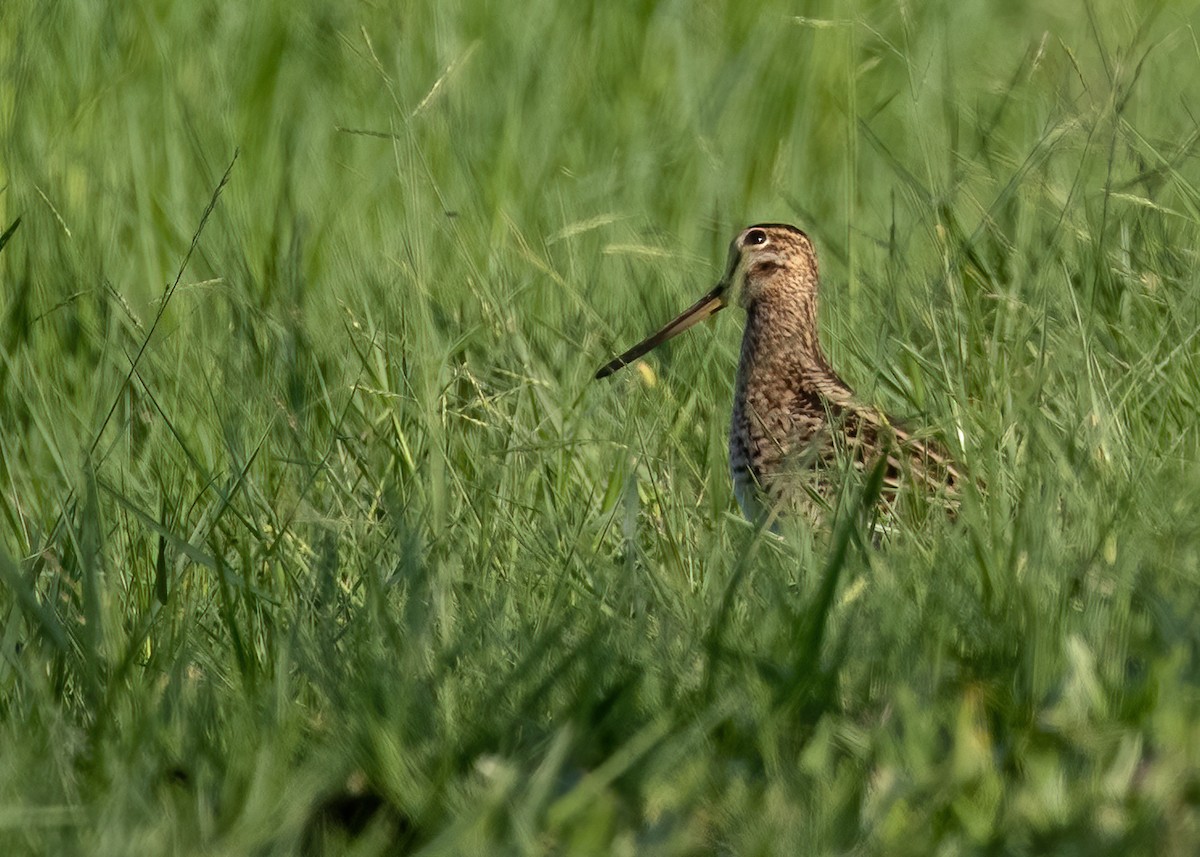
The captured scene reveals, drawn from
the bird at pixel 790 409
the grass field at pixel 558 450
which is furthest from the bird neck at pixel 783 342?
the grass field at pixel 558 450

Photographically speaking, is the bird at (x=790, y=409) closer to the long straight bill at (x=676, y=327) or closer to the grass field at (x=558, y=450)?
the long straight bill at (x=676, y=327)

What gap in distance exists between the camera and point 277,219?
511 cm

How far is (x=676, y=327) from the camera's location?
4582 mm

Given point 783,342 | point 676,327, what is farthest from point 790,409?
point 676,327

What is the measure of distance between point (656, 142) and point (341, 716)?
365cm

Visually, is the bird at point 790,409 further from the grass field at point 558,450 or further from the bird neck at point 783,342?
the grass field at point 558,450

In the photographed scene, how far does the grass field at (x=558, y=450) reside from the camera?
7.95 feet

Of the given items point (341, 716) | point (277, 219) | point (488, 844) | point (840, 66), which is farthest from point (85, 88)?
point (488, 844)

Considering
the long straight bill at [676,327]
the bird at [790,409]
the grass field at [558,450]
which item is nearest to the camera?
the grass field at [558,450]

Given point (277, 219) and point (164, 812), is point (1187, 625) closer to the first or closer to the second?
point (164, 812)

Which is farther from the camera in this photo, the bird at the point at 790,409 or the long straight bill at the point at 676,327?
the long straight bill at the point at 676,327

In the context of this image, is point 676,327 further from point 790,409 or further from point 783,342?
point 790,409

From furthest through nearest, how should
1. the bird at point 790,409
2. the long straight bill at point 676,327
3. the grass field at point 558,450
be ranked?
the long straight bill at point 676,327 → the bird at point 790,409 → the grass field at point 558,450

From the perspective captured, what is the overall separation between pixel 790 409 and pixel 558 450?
588 millimetres
